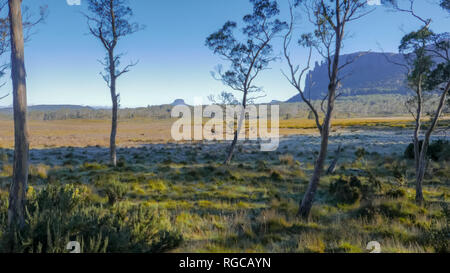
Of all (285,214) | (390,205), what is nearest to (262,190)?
(285,214)

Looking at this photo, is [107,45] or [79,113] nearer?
[107,45]

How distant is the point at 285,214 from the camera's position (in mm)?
6551

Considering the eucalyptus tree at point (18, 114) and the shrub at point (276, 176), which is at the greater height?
the eucalyptus tree at point (18, 114)

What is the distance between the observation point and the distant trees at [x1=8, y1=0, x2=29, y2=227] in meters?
4.24

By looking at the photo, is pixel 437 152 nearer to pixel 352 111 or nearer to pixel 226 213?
pixel 226 213

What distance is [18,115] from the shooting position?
4.29 metres

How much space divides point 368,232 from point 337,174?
786 cm

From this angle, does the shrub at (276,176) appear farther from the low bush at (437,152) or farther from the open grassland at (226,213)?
the low bush at (437,152)

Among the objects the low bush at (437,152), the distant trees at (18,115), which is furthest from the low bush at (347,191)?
the low bush at (437,152)

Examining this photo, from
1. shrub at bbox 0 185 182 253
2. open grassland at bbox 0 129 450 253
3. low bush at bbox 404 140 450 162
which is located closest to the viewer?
shrub at bbox 0 185 182 253

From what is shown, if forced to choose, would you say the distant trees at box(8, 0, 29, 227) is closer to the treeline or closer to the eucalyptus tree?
the eucalyptus tree

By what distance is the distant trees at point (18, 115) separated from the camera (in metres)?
4.24

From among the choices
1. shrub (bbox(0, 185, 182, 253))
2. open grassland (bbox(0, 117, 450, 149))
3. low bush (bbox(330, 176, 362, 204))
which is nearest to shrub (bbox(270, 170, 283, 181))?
low bush (bbox(330, 176, 362, 204))
